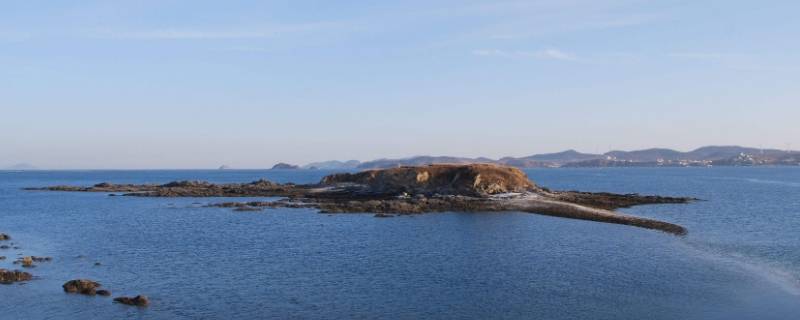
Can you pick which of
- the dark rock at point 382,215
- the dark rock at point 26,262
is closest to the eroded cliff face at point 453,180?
the dark rock at point 382,215

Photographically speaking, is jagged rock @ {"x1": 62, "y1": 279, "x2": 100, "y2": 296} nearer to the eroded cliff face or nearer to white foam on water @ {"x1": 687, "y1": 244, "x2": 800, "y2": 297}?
white foam on water @ {"x1": 687, "y1": 244, "x2": 800, "y2": 297}

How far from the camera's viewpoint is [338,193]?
102312mm

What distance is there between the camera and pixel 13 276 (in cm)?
3581

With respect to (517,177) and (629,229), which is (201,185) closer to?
(517,177)

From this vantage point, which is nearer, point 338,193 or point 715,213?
point 715,213

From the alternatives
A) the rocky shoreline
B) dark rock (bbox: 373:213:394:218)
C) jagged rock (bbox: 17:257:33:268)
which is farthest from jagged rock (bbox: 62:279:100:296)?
dark rock (bbox: 373:213:394:218)

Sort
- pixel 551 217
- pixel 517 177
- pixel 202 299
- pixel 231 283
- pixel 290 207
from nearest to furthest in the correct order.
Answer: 1. pixel 202 299
2. pixel 231 283
3. pixel 551 217
4. pixel 290 207
5. pixel 517 177

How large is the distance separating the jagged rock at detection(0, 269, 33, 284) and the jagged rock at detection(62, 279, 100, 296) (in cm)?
389

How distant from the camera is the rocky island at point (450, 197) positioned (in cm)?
7594

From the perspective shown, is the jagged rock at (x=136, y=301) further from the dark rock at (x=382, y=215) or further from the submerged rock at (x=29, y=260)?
the dark rock at (x=382, y=215)

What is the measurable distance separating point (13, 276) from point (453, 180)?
62.4 meters

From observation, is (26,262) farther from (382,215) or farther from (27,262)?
(382,215)

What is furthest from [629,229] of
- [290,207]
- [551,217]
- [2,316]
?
[2,316]

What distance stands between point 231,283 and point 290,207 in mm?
48670
